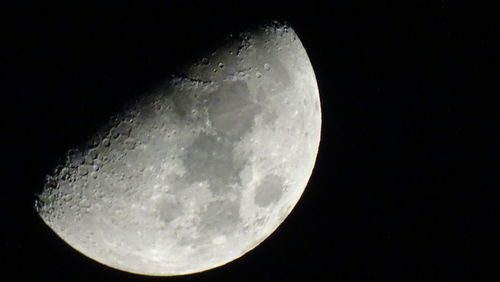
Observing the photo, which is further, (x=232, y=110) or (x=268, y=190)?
(x=268, y=190)

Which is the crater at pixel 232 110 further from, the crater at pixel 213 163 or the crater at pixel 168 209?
the crater at pixel 168 209

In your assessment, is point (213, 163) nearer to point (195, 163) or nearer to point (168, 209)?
point (195, 163)

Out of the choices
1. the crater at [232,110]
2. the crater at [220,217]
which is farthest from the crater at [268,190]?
the crater at [232,110]

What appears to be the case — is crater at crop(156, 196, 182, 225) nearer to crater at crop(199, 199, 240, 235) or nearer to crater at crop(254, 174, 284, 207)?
crater at crop(199, 199, 240, 235)

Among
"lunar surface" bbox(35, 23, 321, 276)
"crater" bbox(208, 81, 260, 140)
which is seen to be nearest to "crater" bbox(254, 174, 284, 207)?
"lunar surface" bbox(35, 23, 321, 276)

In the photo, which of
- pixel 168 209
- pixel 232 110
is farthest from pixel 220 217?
pixel 232 110

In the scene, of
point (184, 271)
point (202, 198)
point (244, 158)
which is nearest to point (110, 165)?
point (202, 198)

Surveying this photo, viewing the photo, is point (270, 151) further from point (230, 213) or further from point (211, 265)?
point (211, 265)
